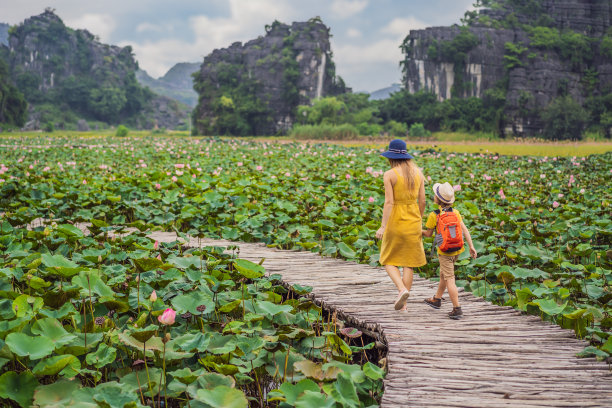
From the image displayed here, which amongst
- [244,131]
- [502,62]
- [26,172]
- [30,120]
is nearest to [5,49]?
[30,120]

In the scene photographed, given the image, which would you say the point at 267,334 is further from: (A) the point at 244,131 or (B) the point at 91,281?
(A) the point at 244,131

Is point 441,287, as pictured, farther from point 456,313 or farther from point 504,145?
point 504,145

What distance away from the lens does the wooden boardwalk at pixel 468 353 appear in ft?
6.33

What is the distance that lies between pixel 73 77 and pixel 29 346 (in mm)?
91042

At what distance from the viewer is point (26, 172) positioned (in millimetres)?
8359

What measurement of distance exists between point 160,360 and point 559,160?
13.5 metres

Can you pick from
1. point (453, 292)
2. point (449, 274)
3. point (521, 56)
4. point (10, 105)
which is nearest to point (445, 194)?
point (449, 274)

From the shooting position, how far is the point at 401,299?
273 centimetres

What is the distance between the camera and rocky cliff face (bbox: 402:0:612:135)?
39656 mm

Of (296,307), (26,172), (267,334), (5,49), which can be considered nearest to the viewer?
(267,334)

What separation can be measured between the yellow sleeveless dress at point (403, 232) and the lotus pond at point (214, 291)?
0.59 metres

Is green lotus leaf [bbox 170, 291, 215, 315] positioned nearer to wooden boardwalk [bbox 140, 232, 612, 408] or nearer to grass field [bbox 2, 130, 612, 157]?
wooden boardwalk [bbox 140, 232, 612, 408]

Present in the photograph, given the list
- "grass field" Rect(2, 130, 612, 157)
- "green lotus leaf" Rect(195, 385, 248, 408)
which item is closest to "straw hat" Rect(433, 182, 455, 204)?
"green lotus leaf" Rect(195, 385, 248, 408)

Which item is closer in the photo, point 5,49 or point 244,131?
point 244,131
